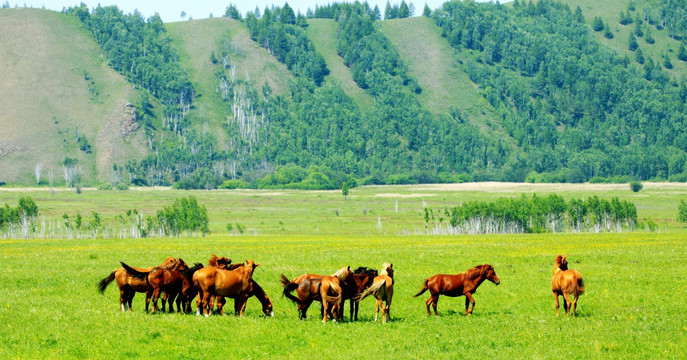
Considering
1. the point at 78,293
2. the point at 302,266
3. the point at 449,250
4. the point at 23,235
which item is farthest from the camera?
the point at 23,235

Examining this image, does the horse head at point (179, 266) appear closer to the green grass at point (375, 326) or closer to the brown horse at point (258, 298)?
the brown horse at point (258, 298)

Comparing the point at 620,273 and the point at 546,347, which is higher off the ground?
the point at 546,347

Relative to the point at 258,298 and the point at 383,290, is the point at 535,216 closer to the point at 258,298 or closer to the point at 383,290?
the point at 383,290

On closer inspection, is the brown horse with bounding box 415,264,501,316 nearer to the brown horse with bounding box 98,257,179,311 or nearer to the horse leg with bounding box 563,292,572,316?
the horse leg with bounding box 563,292,572,316

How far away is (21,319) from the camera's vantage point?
84.3 feet

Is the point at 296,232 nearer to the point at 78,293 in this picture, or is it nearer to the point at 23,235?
the point at 23,235

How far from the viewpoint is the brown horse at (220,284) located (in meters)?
26.5

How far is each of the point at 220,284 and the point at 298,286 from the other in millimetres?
2691

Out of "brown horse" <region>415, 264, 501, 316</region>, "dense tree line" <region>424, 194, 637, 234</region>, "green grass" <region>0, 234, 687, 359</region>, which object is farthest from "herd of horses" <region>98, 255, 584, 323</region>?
"dense tree line" <region>424, 194, 637, 234</region>

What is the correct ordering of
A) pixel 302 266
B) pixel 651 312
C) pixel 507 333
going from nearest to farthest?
pixel 507 333 → pixel 651 312 → pixel 302 266

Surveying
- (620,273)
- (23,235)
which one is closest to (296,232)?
(23,235)

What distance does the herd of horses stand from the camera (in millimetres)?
26672

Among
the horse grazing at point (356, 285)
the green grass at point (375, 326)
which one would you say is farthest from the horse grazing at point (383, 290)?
the green grass at point (375, 326)

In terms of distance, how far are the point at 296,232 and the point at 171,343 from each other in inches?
3401
